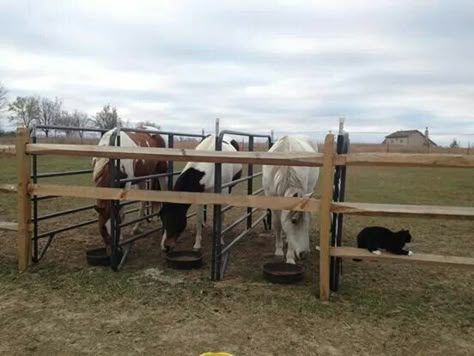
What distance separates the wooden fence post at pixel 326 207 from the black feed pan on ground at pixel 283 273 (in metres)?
0.40

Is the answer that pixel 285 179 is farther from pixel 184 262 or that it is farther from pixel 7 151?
pixel 7 151


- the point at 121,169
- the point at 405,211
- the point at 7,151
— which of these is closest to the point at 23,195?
the point at 7,151

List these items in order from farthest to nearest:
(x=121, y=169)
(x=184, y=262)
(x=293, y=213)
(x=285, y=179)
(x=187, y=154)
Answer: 1. (x=121, y=169)
2. (x=184, y=262)
3. (x=285, y=179)
4. (x=293, y=213)
5. (x=187, y=154)

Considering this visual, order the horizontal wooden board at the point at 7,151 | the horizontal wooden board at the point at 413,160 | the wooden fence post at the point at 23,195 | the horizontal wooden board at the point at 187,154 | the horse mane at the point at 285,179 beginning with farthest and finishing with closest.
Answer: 1. the horizontal wooden board at the point at 7,151
2. the horse mane at the point at 285,179
3. the wooden fence post at the point at 23,195
4. the horizontal wooden board at the point at 187,154
5. the horizontal wooden board at the point at 413,160

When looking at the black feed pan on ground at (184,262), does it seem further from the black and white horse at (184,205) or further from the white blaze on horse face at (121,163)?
the white blaze on horse face at (121,163)

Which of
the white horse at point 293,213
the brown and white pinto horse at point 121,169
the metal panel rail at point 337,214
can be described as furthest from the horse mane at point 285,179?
the brown and white pinto horse at point 121,169

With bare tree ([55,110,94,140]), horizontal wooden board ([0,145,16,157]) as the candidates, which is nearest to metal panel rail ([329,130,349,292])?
horizontal wooden board ([0,145,16,157])

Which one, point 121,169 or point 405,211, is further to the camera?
point 121,169

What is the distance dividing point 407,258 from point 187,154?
204 centimetres

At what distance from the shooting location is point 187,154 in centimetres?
377

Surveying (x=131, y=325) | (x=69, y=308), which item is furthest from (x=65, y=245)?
(x=131, y=325)

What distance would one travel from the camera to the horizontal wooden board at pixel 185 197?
3.62 meters

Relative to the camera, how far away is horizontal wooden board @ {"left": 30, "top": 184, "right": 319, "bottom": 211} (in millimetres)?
3623

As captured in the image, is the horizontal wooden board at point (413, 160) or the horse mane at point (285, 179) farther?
the horse mane at point (285, 179)
